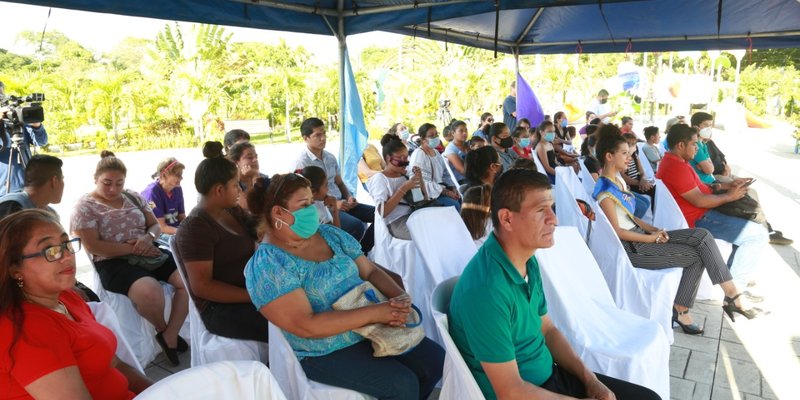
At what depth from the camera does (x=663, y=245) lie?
3.22 metres

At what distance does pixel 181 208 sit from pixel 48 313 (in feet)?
8.55

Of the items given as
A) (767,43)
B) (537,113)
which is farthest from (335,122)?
(767,43)

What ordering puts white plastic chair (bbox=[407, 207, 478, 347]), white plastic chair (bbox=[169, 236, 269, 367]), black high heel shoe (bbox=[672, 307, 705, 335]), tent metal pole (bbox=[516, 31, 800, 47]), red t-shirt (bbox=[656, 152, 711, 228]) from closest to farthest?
white plastic chair (bbox=[169, 236, 269, 367]), white plastic chair (bbox=[407, 207, 478, 347]), black high heel shoe (bbox=[672, 307, 705, 335]), red t-shirt (bbox=[656, 152, 711, 228]), tent metal pole (bbox=[516, 31, 800, 47])

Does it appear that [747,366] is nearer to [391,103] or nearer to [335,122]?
[391,103]

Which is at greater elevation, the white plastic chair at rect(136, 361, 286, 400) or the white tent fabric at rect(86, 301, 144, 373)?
the white plastic chair at rect(136, 361, 286, 400)

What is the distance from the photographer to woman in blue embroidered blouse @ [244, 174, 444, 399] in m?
1.84

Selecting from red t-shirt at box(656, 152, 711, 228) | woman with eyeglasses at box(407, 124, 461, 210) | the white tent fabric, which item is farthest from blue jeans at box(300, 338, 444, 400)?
red t-shirt at box(656, 152, 711, 228)

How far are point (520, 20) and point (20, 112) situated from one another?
19.2ft

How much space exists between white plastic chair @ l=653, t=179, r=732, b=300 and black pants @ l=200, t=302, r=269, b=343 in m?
3.04

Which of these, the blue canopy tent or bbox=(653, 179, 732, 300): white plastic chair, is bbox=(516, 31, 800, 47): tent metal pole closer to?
the blue canopy tent

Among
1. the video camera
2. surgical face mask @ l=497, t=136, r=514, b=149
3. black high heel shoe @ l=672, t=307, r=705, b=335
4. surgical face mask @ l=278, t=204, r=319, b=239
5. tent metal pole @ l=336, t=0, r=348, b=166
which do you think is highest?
tent metal pole @ l=336, t=0, r=348, b=166

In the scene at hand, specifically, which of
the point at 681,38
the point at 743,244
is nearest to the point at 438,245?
the point at 743,244

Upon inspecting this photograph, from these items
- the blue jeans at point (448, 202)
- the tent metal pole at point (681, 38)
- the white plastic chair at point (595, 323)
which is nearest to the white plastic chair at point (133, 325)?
the white plastic chair at point (595, 323)

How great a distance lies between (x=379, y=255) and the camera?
3.74 m
